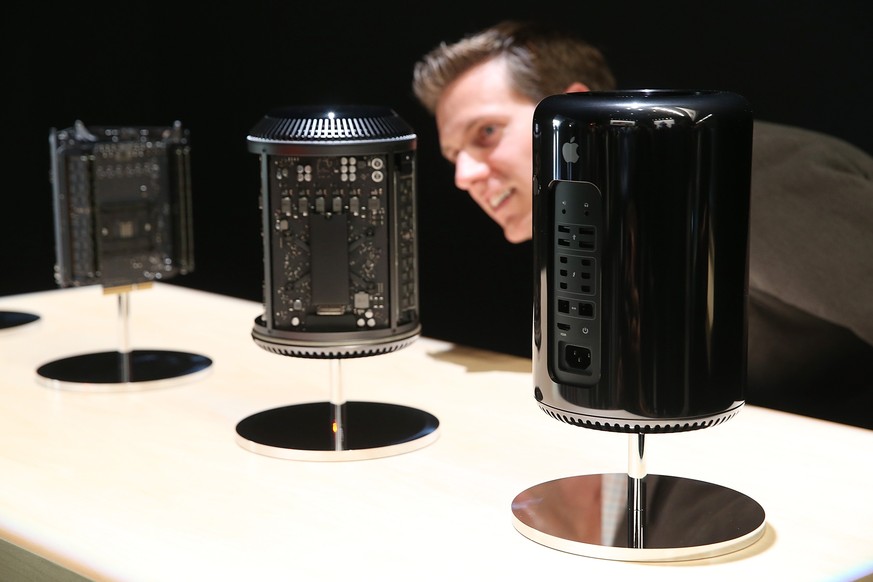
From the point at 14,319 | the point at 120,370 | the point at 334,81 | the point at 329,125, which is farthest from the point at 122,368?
the point at 334,81

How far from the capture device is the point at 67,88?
8.84 ft

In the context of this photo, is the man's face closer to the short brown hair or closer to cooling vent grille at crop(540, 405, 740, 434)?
the short brown hair

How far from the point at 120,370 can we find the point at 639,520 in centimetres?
87

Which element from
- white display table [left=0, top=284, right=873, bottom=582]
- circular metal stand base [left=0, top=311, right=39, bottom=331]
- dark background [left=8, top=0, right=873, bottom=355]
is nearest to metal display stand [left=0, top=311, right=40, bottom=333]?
circular metal stand base [left=0, top=311, right=39, bottom=331]

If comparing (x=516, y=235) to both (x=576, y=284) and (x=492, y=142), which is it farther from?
(x=576, y=284)

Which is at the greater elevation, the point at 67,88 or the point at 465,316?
the point at 67,88

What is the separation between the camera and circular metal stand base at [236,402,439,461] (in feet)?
4.27

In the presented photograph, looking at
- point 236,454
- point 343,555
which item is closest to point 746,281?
point 343,555

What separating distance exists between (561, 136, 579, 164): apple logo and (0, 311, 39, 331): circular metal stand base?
126cm

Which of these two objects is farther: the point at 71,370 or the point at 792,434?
the point at 71,370

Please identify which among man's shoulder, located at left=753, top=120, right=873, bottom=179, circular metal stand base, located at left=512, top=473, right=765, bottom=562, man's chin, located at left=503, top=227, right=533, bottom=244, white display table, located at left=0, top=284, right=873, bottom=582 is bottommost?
white display table, located at left=0, top=284, right=873, bottom=582

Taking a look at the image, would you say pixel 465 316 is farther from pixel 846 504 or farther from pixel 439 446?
pixel 846 504

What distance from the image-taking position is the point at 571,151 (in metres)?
0.97

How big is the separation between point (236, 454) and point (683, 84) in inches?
30.3
